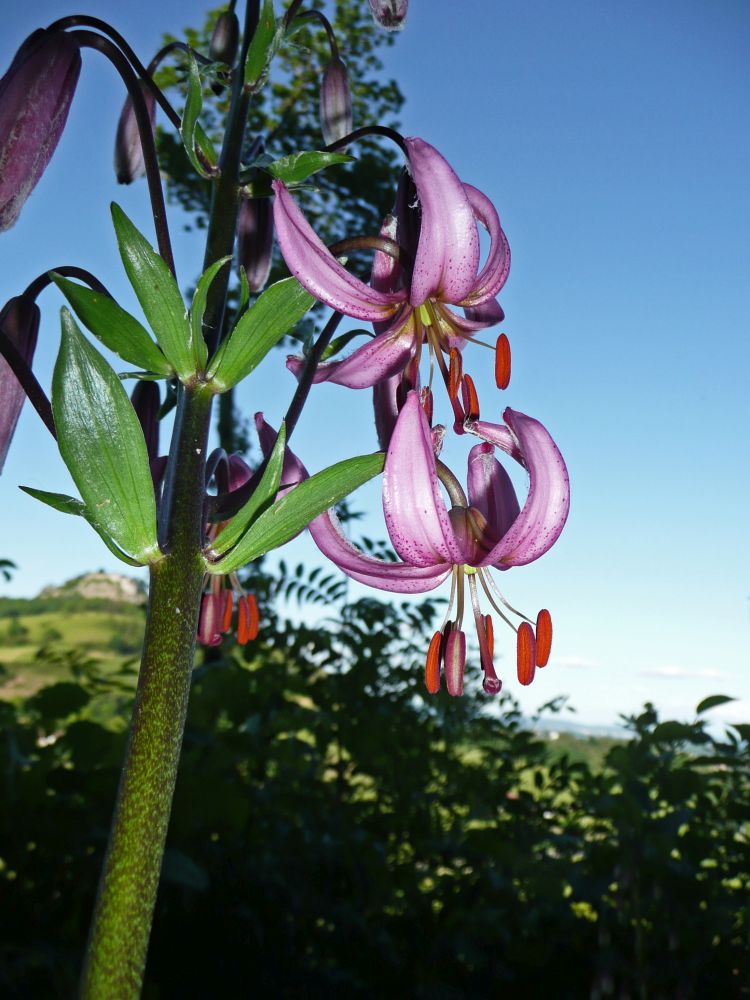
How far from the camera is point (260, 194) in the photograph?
0.69 meters

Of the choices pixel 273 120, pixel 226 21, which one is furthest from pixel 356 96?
pixel 226 21

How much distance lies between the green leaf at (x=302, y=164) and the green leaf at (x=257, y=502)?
208 mm

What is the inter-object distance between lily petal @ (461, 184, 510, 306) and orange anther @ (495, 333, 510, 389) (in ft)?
0.18

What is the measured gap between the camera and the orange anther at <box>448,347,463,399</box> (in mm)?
759

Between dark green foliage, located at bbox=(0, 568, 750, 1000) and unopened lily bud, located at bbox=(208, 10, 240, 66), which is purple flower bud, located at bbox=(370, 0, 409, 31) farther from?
Answer: dark green foliage, located at bbox=(0, 568, 750, 1000)

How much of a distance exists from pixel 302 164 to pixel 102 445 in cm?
27

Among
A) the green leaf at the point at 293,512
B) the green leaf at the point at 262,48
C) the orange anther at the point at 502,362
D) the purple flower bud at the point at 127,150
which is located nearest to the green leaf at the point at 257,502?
the green leaf at the point at 293,512

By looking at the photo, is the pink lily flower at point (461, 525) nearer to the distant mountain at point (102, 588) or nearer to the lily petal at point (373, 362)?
the lily petal at point (373, 362)

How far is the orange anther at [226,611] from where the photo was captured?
76cm

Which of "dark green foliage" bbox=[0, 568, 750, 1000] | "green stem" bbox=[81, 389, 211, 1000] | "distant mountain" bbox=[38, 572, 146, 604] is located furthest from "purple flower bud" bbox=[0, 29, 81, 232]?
"distant mountain" bbox=[38, 572, 146, 604]

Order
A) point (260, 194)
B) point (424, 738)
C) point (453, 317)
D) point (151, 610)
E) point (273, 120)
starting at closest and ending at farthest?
1. point (151, 610)
2. point (260, 194)
3. point (453, 317)
4. point (424, 738)
5. point (273, 120)

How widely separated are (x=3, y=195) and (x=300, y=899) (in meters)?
1.39

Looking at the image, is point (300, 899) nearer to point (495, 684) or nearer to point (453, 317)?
point (495, 684)

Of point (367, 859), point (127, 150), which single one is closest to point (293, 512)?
point (127, 150)
